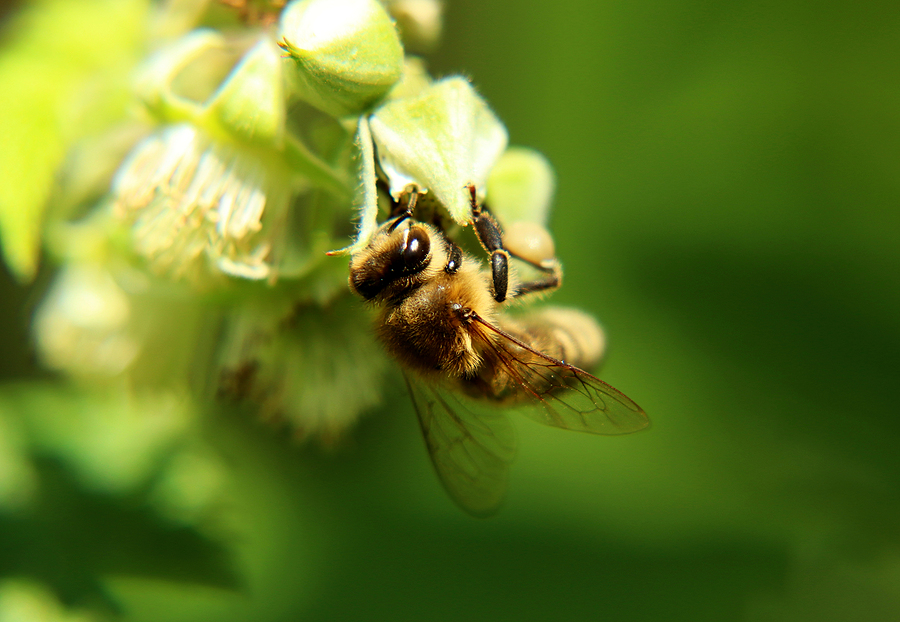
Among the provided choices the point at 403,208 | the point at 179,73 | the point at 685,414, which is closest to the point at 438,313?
the point at 403,208

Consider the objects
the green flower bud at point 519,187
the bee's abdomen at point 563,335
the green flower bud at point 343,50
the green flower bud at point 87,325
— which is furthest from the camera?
the green flower bud at point 87,325

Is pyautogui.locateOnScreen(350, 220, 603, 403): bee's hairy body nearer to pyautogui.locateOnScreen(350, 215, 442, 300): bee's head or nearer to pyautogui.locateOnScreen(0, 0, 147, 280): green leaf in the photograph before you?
pyautogui.locateOnScreen(350, 215, 442, 300): bee's head

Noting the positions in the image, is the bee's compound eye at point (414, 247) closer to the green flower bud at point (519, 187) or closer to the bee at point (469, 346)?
the bee at point (469, 346)

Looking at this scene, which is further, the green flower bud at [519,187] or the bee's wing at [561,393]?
the green flower bud at [519,187]

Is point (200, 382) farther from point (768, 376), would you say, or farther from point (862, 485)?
point (862, 485)

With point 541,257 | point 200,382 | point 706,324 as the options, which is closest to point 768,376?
point 706,324

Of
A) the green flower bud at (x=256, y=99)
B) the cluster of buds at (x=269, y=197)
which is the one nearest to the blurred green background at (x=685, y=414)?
the cluster of buds at (x=269, y=197)

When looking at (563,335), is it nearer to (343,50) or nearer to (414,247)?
(414,247)

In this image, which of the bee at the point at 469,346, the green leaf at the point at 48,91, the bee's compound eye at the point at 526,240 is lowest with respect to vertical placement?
the green leaf at the point at 48,91

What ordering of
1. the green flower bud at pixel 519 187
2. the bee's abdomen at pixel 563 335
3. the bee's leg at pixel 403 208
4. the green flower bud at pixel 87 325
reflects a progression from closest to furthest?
the bee's leg at pixel 403 208 → the green flower bud at pixel 519 187 → the bee's abdomen at pixel 563 335 → the green flower bud at pixel 87 325
